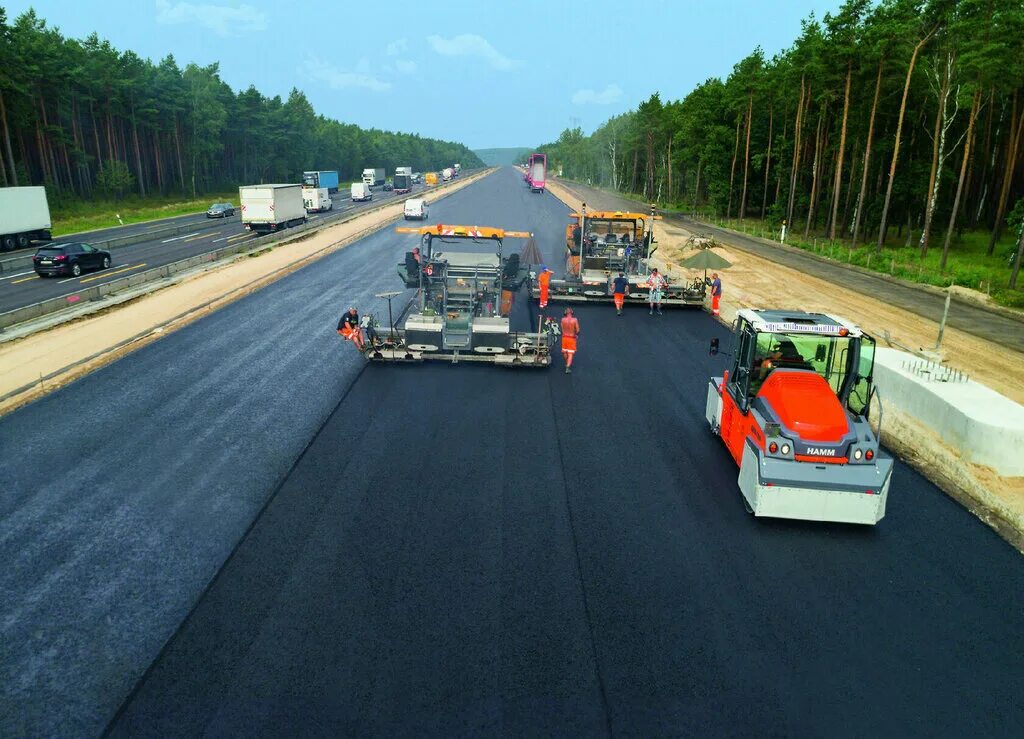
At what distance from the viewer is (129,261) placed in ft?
113

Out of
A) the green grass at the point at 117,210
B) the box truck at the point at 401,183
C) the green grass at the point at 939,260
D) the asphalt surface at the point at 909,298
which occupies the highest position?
the box truck at the point at 401,183

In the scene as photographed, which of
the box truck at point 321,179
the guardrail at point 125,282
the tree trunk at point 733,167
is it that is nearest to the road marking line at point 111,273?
the guardrail at point 125,282

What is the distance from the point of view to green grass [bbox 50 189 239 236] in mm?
52750

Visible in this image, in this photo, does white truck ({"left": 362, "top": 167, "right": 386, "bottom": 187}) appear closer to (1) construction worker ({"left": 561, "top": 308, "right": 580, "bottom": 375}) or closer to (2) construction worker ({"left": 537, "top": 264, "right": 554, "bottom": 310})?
(2) construction worker ({"left": 537, "top": 264, "right": 554, "bottom": 310})

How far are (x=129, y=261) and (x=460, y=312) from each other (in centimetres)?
A: 2605

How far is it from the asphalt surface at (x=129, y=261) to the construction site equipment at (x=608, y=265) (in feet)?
63.4

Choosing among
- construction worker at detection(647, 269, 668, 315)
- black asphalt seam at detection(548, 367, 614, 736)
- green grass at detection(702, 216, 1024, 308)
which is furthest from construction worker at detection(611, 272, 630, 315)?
green grass at detection(702, 216, 1024, 308)

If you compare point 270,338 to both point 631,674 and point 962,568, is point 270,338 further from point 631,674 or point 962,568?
point 962,568

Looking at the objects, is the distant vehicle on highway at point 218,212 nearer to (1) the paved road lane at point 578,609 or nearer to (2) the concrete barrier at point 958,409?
(1) the paved road lane at point 578,609

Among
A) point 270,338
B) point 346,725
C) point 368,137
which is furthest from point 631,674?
point 368,137

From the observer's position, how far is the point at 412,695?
611 centimetres

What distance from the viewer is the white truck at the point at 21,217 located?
35.8 metres

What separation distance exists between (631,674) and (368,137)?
174 metres

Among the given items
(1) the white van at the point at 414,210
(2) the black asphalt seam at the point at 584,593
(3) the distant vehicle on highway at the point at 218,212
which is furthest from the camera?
(3) the distant vehicle on highway at the point at 218,212
